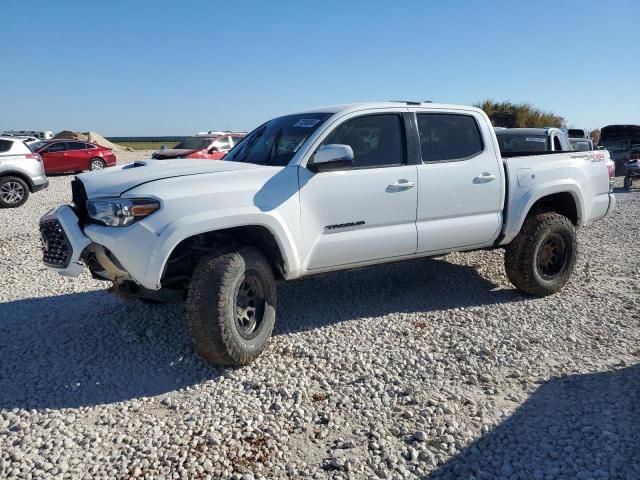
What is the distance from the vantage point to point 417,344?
14.7 feet

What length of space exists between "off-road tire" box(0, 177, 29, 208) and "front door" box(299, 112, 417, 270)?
10.6 m

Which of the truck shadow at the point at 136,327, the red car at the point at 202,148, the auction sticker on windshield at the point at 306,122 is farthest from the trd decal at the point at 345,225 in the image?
the red car at the point at 202,148

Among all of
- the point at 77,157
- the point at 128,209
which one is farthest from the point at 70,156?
the point at 128,209

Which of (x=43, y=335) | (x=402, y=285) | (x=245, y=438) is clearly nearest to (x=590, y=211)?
(x=402, y=285)

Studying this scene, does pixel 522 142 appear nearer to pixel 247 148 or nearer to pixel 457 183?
pixel 457 183

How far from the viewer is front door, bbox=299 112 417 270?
4.29 m

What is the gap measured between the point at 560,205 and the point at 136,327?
461cm

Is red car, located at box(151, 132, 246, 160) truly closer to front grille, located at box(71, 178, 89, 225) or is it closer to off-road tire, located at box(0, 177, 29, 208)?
off-road tire, located at box(0, 177, 29, 208)

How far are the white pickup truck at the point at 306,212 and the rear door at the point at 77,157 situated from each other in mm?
18428

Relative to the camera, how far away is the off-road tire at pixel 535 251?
549 centimetres

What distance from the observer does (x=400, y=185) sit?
464 centimetres

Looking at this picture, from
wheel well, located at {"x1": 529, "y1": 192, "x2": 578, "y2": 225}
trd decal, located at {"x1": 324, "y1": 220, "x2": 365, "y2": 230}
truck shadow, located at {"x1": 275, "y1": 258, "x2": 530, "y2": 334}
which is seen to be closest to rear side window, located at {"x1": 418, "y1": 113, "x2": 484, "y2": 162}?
trd decal, located at {"x1": 324, "y1": 220, "x2": 365, "y2": 230}

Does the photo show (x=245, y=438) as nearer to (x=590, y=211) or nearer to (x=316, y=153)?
(x=316, y=153)

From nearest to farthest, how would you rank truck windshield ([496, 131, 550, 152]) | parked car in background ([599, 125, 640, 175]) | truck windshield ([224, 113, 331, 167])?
truck windshield ([224, 113, 331, 167]) < truck windshield ([496, 131, 550, 152]) < parked car in background ([599, 125, 640, 175])
